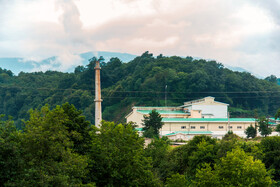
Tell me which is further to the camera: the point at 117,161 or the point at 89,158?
the point at 117,161

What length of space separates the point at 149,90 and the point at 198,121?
93.0 ft

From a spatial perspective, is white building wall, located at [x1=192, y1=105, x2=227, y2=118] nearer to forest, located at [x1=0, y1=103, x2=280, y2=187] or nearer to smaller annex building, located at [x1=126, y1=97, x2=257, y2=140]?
smaller annex building, located at [x1=126, y1=97, x2=257, y2=140]

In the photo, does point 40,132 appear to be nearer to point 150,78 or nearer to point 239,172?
point 239,172

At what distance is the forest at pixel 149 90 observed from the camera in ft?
282

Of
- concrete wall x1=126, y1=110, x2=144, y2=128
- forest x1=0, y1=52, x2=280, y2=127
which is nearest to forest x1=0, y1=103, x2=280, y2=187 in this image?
concrete wall x1=126, y1=110, x2=144, y2=128

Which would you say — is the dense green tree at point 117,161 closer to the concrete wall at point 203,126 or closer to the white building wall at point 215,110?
the concrete wall at point 203,126

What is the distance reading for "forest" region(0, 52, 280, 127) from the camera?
86000mm

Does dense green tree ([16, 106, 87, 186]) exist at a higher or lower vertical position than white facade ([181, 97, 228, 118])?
lower

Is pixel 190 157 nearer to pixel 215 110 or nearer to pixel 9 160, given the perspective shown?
pixel 9 160

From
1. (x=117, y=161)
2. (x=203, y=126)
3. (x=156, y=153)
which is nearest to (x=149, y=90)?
(x=203, y=126)

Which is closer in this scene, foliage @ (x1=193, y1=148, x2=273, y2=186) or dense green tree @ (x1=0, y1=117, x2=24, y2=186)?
dense green tree @ (x1=0, y1=117, x2=24, y2=186)

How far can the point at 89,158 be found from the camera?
2139cm

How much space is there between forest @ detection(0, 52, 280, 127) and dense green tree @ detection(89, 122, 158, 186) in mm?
56336

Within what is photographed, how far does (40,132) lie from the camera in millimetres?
17859
